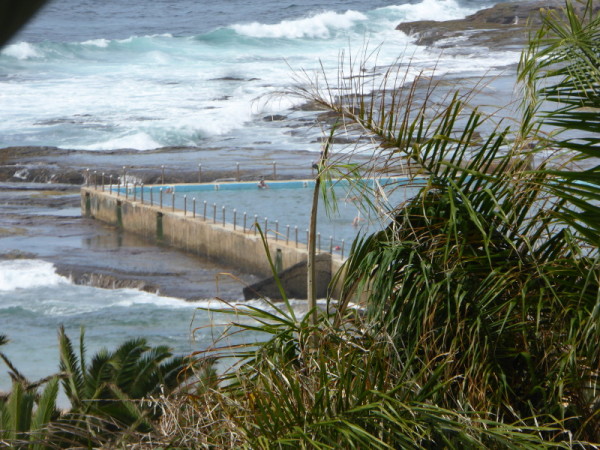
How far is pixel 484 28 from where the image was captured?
5062cm

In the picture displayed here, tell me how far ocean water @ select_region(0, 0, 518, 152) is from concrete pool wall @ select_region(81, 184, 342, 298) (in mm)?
3797

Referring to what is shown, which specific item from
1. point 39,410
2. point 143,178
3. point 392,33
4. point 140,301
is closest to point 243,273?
point 140,301

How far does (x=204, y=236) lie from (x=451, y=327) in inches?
731

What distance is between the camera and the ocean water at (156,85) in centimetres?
1694

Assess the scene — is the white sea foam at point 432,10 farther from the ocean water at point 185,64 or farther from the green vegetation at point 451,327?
the green vegetation at point 451,327

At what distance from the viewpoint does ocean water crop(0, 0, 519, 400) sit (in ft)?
→ 55.6

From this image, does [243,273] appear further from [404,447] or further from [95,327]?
[404,447]

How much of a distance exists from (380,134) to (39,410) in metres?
2.62

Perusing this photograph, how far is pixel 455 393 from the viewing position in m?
3.12

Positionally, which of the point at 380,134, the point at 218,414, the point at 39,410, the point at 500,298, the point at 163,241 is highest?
the point at 380,134

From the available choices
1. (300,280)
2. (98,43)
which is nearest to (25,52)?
(98,43)

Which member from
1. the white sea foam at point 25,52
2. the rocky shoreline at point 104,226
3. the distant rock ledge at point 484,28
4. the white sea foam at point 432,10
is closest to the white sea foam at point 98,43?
the white sea foam at point 25,52

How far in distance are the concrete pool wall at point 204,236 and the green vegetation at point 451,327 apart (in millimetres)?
13554

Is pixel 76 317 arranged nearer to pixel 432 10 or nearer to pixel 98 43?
pixel 98 43
